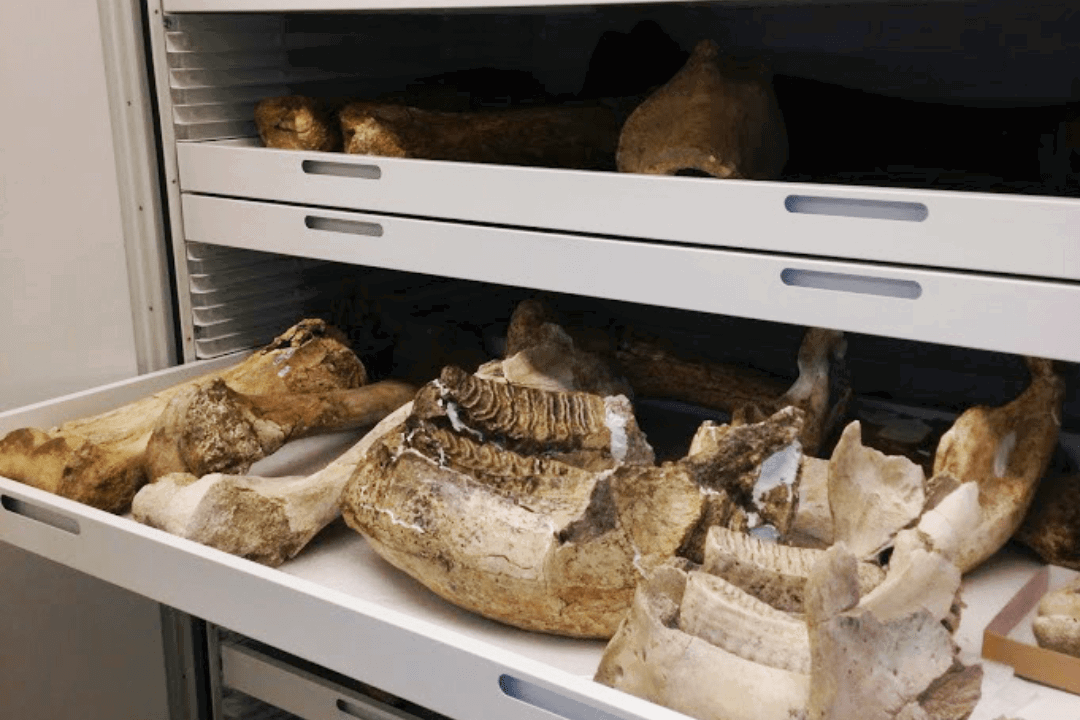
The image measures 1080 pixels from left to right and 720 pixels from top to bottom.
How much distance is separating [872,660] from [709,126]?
61 centimetres

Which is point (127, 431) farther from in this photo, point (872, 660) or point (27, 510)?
point (872, 660)

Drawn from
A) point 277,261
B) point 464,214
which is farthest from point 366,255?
point 277,261

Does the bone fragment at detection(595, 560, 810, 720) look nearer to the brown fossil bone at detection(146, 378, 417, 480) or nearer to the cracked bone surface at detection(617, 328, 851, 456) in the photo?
the cracked bone surface at detection(617, 328, 851, 456)

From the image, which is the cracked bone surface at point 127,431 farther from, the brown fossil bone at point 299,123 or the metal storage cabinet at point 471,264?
the brown fossil bone at point 299,123

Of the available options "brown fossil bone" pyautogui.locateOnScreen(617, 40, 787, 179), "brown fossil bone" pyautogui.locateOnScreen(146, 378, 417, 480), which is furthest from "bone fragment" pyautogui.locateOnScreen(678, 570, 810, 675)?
"brown fossil bone" pyautogui.locateOnScreen(146, 378, 417, 480)

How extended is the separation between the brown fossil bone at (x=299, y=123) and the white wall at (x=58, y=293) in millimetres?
225

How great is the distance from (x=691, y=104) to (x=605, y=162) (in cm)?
29

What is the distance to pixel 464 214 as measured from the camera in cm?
135

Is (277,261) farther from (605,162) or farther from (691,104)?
(691,104)

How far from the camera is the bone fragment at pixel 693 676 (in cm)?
93

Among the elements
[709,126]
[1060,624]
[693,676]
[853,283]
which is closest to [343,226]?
[709,126]

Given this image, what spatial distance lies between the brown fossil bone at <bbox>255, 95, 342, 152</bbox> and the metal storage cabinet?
0.05 m

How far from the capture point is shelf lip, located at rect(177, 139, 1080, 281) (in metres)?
1.00

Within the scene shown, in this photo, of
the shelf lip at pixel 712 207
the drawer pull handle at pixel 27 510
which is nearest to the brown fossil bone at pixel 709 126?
the shelf lip at pixel 712 207
